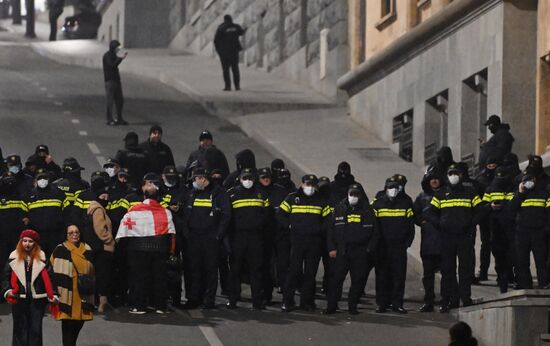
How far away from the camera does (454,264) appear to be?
73.6 ft

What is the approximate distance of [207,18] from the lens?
202 ft

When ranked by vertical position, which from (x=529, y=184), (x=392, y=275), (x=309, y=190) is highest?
(x=529, y=184)

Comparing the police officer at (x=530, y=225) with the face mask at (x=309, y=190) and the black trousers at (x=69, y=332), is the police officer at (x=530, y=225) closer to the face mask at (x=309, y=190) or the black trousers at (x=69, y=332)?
the face mask at (x=309, y=190)

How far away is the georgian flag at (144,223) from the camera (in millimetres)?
22156

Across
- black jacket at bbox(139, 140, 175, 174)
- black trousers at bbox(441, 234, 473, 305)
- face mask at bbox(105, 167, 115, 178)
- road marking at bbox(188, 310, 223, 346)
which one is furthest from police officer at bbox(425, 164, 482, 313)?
black jacket at bbox(139, 140, 175, 174)

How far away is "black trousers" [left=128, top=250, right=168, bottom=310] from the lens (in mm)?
21922

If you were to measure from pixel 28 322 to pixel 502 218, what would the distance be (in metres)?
6.84

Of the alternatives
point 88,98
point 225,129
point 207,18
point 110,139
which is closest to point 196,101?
point 88,98

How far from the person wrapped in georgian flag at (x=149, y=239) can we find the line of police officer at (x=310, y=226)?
16 cm

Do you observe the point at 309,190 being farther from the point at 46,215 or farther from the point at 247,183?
the point at 46,215

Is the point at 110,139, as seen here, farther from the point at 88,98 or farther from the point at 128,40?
the point at 128,40

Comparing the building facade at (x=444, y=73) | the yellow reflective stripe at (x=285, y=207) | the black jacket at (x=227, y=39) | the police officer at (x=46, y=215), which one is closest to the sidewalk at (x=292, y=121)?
the building facade at (x=444, y=73)

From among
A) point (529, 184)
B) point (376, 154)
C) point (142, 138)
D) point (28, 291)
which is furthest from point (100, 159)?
point (28, 291)

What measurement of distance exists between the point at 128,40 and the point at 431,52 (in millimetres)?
31706
